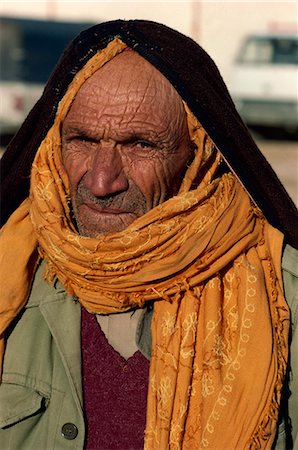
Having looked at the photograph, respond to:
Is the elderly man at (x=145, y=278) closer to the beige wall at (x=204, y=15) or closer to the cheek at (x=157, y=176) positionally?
the cheek at (x=157, y=176)

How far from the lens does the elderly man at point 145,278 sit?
234 centimetres

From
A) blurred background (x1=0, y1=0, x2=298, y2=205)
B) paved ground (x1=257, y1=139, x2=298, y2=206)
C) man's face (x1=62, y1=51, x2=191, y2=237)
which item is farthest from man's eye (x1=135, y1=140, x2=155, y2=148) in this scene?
blurred background (x1=0, y1=0, x2=298, y2=205)

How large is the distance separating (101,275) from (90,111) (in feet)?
1.50

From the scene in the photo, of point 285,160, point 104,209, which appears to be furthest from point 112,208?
point 285,160

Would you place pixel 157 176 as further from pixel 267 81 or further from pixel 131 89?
pixel 267 81

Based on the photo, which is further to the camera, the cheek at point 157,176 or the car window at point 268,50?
the car window at point 268,50

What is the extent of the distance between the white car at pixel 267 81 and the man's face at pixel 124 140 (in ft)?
42.4

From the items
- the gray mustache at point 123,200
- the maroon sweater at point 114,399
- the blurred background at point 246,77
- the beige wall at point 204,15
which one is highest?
the beige wall at point 204,15

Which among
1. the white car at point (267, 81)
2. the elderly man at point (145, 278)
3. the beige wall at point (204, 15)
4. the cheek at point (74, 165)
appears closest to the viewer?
the elderly man at point (145, 278)

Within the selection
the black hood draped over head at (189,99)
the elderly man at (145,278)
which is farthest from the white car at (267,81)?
the elderly man at (145,278)

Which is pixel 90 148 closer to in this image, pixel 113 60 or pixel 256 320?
pixel 113 60

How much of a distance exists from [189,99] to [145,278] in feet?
1.67

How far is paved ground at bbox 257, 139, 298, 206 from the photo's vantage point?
427 inches

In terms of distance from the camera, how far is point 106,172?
2.36 m
